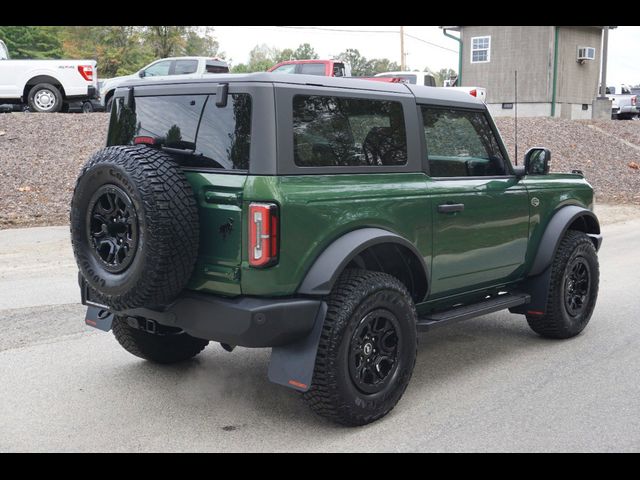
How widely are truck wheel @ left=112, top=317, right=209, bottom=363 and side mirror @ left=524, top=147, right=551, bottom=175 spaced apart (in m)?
2.85

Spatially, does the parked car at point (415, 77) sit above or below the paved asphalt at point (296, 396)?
above

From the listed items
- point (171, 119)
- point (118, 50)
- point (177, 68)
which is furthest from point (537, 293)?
point (118, 50)

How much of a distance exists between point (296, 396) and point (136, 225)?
5.39ft

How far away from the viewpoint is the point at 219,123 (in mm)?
4020

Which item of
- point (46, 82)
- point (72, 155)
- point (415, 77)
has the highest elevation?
point (415, 77)

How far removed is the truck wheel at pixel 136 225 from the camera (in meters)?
3.71

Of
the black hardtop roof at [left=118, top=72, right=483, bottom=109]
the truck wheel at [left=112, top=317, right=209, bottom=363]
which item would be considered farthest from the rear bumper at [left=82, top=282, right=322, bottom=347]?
the black hardtop roof at [left=118, top=72, right=483, bottom=109]

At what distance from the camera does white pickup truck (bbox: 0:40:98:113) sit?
17125 millimetres

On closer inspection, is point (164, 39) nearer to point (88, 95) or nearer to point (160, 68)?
point (160, 68)

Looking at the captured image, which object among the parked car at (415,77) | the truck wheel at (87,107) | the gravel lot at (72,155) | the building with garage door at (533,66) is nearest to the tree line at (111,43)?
the building with garage door at (533,66)

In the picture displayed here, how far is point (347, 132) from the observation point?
434 centimetres

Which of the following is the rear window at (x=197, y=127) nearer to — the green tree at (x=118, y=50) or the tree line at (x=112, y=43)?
the tree line at (x=112, y=43)
